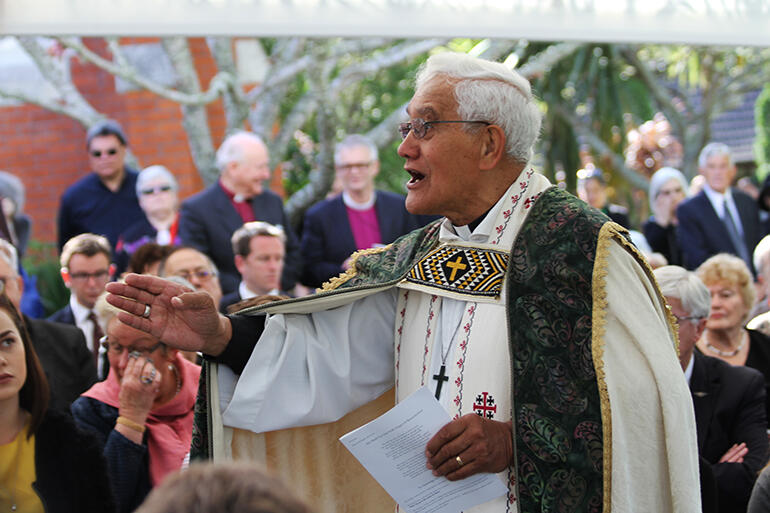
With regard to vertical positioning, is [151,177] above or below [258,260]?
above

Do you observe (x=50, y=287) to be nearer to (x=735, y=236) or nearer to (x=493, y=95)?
(x=735, y=236)

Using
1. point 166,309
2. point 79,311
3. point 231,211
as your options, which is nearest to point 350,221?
point 231,211

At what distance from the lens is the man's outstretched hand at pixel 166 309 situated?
3.09 m

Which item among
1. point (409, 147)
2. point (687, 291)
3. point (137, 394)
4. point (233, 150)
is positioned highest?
point (233, 150)

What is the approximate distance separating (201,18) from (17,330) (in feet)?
6.92

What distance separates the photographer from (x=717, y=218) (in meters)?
9.02

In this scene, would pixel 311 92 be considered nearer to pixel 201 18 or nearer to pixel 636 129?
pixel 201 18

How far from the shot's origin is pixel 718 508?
14.9ft

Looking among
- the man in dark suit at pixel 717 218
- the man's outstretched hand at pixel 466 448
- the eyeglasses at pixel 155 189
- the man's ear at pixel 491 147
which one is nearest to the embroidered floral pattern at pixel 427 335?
the man's outstretched hand at pixel 466 448

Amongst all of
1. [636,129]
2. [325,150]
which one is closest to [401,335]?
[325,150]

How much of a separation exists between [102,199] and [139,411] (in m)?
3.92

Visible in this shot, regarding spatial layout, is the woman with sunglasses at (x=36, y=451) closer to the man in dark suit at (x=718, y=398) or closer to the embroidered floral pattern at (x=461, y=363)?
the embroidered floral pattern at (x=461, y=363)

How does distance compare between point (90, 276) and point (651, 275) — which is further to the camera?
point (90, 276)

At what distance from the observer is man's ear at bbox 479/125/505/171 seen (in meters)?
3.46
